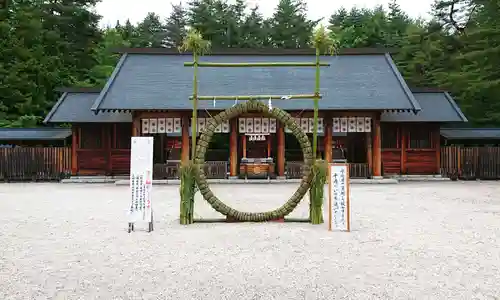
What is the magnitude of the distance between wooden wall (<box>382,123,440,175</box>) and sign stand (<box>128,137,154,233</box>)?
13.0 metres

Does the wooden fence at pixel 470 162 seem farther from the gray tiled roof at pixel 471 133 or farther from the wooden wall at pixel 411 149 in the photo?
the gray tiled roof at pixel 471 133

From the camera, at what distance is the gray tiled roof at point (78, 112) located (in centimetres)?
1708

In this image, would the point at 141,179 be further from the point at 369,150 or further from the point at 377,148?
the point at 369,150

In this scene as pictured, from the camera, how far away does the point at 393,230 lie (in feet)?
22.3

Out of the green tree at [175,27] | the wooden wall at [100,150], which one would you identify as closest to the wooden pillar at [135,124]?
the wooden wall at [100,150]

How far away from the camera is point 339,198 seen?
6809 millimetres

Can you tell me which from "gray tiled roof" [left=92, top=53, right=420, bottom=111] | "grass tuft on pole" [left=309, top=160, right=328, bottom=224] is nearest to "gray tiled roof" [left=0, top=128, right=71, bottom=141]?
"gray tiled roof" [left=92, top=53, right=420, bottom=111]

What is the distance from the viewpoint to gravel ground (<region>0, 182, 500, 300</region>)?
12.8ft

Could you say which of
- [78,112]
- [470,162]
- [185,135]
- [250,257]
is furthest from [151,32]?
[250,257]

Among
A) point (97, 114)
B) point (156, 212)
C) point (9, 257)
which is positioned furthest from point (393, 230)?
point (97, 114)

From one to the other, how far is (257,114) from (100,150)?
662cm

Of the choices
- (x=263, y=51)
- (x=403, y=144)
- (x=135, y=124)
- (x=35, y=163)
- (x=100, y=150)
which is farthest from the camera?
(x=263, y=51)

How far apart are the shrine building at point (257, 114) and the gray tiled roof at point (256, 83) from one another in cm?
4

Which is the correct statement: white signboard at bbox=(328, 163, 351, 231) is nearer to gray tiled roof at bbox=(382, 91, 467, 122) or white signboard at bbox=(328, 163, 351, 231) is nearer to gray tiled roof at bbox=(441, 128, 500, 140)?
gray tiled roof at bbox=(382, 91, 467, 122)
